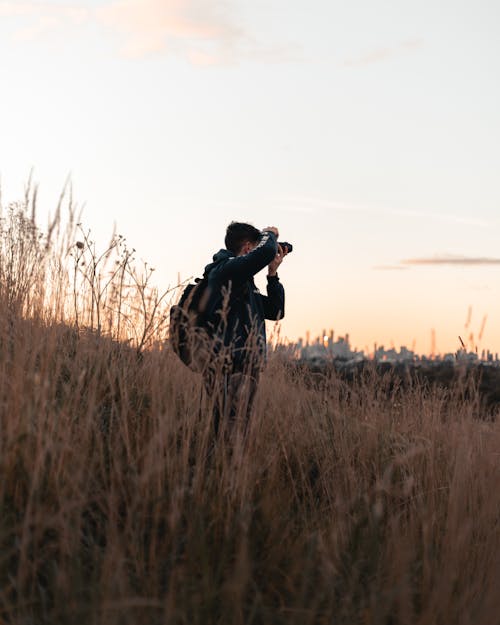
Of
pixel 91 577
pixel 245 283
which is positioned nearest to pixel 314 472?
pixel 245 283

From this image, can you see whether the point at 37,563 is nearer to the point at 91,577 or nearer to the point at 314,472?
the point at 91,577

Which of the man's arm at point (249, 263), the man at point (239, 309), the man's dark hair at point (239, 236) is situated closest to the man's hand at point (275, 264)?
the man at point (239, 309)

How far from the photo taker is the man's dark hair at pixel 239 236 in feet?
14.8

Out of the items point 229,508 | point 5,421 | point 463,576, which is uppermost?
point 5,421

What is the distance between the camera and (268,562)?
273 cm

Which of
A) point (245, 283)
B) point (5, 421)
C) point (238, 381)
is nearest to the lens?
point (5, 421)

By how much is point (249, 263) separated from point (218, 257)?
309 mm

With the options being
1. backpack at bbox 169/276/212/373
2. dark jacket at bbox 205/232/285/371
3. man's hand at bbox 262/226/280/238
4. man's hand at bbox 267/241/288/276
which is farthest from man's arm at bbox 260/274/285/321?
backpack at bbox 169/276/212/373

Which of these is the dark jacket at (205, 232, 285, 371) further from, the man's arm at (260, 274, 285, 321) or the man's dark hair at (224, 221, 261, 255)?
the man's arm at (260, 274, 285, 321)

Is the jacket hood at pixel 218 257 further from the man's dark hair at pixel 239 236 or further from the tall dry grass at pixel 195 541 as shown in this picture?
the tall dry grass at pixel 195 541

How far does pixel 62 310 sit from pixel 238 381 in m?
1.59

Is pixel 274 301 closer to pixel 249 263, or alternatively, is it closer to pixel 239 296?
pixel 239 296

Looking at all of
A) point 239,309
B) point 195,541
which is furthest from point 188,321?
point 195,541

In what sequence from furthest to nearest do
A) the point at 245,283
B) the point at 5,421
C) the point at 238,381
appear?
the point at 245,283, the point at 238,381, the point at 5,421
